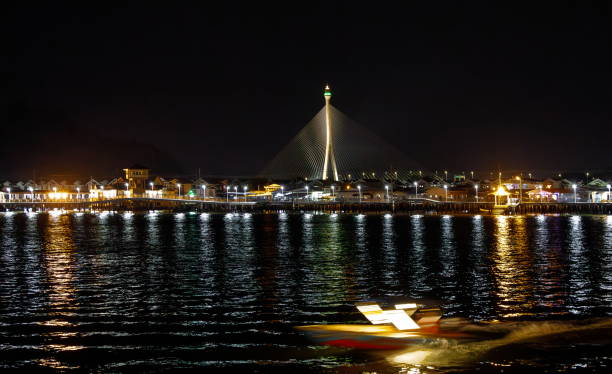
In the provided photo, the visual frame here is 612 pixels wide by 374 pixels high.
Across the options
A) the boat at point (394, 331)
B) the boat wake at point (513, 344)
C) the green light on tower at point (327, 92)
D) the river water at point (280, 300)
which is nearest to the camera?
the boat wake at point (513, 344)

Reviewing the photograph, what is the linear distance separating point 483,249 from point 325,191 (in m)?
65.8

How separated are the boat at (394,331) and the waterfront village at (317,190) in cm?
6311

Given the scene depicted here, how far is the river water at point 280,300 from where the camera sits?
38.8 feet

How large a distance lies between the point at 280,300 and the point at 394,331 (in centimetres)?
563

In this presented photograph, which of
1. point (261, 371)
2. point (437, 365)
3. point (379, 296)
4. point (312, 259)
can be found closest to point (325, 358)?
point (261, 371)

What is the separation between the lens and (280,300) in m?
17.9

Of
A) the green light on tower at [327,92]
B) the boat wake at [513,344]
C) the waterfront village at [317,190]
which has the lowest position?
the boat wake at [513,344]

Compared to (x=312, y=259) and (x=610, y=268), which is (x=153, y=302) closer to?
(x=312, y=259)

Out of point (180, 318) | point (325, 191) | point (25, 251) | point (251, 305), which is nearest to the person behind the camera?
point (180, 318)

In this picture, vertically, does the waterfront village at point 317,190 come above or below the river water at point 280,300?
above

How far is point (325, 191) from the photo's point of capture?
97688 millimetres

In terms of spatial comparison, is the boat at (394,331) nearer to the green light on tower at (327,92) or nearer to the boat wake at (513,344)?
the boat wake at (513,344)

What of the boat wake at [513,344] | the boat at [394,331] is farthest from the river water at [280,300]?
the boat at [394,331]

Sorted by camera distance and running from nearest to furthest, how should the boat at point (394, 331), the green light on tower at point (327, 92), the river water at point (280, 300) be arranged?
1. the river water at point (280, 300)
2. the boat at point (394, 331)
3. the green light on tower at point (327, 92)
